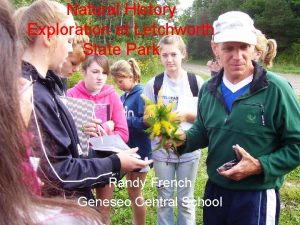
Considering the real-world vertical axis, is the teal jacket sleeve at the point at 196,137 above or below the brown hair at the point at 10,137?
below

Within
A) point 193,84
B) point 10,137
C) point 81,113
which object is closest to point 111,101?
point 193,84

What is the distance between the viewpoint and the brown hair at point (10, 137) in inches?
25.4

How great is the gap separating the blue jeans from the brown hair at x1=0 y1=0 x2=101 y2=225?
8.84 feet

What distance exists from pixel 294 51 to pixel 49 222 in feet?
101

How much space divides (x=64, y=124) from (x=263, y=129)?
1191mm

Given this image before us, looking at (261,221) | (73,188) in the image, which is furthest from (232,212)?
(73,188)

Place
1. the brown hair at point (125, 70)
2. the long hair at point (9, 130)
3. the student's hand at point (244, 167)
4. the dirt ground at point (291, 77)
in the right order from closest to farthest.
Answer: the long hair at point (9, 130)
the student's hand at point (244, 167)
the brown hair at point (125, 70)
the dirt ground at point (291, 77)

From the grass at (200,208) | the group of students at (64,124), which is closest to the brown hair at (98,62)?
the group of students at (64,124)

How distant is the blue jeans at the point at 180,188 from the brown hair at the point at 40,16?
189 centimetres

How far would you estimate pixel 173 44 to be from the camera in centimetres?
352

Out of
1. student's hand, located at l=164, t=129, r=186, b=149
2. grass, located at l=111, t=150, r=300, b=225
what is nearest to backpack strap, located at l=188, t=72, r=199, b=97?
student's hand, located at l=164, t=129, r=186, b=149

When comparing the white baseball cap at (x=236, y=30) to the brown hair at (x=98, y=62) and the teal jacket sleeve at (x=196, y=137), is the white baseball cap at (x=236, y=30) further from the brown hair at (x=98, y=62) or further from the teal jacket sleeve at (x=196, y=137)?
the brown hair at (x=98, y=62)

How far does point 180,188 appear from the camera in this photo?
336 cm

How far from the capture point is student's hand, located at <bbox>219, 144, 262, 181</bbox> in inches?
82.7
